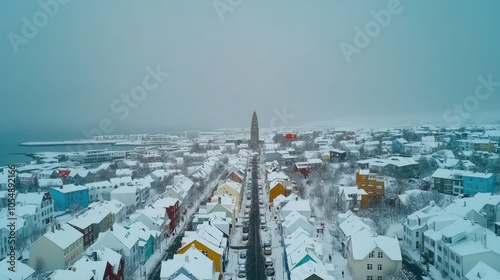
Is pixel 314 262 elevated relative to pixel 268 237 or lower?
elevated

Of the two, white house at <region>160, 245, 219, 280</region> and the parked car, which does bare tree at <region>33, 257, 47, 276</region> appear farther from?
the parked car

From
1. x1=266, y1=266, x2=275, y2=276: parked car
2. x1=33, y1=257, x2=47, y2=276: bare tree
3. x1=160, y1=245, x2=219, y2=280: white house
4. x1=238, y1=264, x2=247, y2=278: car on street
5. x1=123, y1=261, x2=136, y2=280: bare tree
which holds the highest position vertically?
x1=160, y1=245, x2=219, y2=280: white house

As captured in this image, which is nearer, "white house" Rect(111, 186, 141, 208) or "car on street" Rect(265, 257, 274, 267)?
"car on street" Rect(265, 257, 274, 267)

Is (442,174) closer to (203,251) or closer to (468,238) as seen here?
(468,238)

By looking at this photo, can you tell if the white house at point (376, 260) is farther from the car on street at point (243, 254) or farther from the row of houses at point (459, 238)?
the car on street at point (243, 254)

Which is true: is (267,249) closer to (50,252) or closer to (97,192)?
(50,252)

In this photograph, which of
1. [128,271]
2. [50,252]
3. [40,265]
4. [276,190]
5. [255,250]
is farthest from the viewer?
[276,190]

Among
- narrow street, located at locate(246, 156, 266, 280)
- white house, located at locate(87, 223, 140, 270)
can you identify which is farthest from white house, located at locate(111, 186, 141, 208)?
white house, located at locate(87, 223, 140, 270)

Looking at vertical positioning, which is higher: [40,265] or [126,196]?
[126,196]

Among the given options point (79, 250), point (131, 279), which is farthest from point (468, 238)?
point (79, 250)

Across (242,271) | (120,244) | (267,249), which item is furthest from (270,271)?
(120,244)

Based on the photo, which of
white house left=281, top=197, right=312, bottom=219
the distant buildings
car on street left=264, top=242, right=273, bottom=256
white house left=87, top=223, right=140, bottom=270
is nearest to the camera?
white house left=87, top=223, right=140, bottom=270
